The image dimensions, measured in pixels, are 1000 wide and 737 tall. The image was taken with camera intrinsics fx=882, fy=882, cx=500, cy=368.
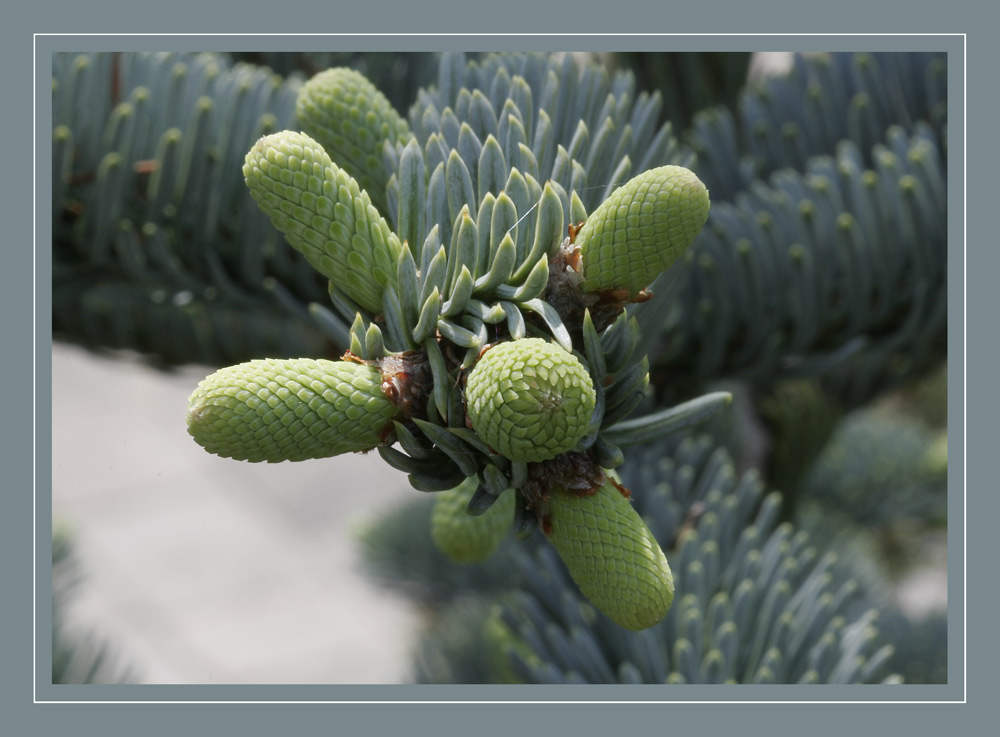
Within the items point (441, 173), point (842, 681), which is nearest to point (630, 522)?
point (441, 173)

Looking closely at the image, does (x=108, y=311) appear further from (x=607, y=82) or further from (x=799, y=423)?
(x=799, y=423)

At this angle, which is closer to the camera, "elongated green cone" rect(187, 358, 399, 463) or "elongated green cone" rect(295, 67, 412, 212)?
"elongated green cone" rect(187, 358, 399, 463)

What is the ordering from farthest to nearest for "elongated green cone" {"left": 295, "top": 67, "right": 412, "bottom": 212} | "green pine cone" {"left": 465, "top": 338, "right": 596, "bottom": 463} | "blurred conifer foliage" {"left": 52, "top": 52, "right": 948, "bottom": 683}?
"blurred conifer foliage" {"left": 52, "top": 52, "right": 948, "bottom": 683}
"elongated green cone" {"left": 295, "top": 67, "right": 412, "bottom": 212}
"green pine cone" {"left": 465, "top": 338, "right": 596, "bottom": 463}

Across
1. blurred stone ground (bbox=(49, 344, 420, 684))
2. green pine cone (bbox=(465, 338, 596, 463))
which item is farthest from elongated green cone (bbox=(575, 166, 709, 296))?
blurred stone ground (bbox=(49, 344, 420, 684))

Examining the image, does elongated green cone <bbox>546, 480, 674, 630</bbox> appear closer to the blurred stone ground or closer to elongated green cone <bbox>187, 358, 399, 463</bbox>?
elongated green cone <bbox>187, 358, 399, 463</bbox>

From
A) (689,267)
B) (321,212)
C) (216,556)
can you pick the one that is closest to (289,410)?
(321,212)

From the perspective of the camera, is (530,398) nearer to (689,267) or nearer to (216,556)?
(689,267)

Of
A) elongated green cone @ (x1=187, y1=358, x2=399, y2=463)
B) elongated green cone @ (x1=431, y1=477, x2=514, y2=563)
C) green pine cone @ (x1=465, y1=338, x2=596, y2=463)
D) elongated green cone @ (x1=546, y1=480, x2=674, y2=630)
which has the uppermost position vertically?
green pine cone @ (x1=465, y1=338, x2=596, y2=463)
